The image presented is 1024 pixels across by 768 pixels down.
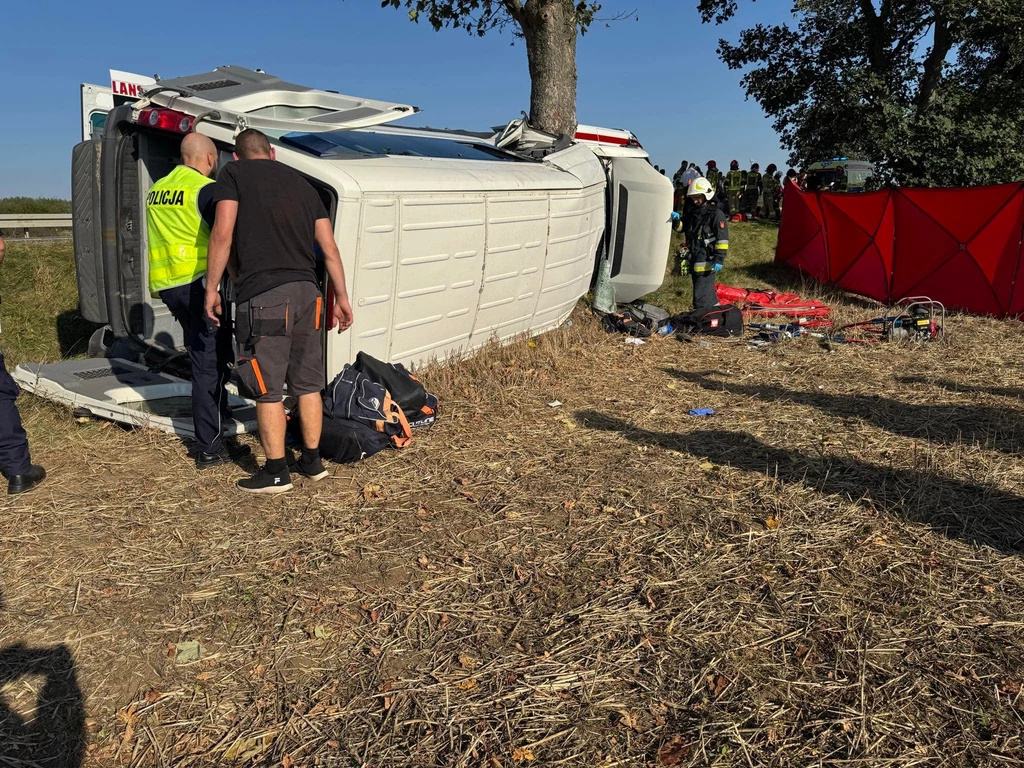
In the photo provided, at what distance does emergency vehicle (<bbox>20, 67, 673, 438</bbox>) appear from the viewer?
513 cm

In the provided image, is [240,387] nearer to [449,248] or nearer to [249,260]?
[249,260]

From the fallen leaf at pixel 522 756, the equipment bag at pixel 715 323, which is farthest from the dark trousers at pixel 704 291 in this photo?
the fallen leaf at pixel 522 756

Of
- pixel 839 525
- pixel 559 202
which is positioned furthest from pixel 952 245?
pixel 839 525

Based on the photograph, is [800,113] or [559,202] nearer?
[559,202]

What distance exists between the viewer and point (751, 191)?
21.4 m

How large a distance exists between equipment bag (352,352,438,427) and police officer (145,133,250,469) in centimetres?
92

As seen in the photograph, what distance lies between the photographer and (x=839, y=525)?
386 centimetres

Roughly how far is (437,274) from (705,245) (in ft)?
14.4

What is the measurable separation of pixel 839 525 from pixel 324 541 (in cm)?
263

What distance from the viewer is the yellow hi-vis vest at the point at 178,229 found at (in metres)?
4.33

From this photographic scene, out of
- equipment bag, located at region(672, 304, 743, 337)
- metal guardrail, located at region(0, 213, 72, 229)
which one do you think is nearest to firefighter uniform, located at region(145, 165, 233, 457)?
equipment bag, located at region(672, 304, 743, 337)

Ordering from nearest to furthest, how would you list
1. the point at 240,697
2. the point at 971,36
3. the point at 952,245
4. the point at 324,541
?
the point at 240,697, the point at 324,541, the point at 952,245, the point at 971,36

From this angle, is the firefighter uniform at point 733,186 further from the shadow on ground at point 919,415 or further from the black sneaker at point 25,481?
the black sneaker at point 25,481

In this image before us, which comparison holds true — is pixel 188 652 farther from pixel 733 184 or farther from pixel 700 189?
pixel 733 184
